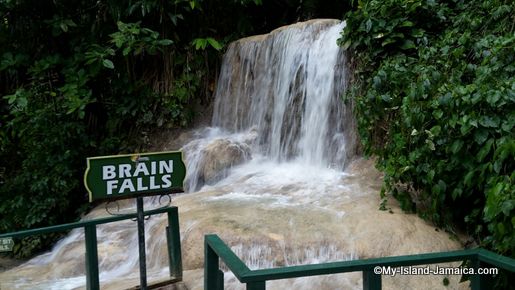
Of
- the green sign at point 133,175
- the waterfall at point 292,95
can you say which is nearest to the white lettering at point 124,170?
the green sign at point 133,175

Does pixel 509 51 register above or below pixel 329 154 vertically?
above

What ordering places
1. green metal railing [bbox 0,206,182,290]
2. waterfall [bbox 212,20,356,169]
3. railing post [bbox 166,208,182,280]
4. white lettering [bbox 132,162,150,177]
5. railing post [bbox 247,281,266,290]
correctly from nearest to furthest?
railing post [bbox 247,281,266,290] → white lettering [bbox 132,162,150,177] → green metal railing [bbox 0,206,182,290] → railing post [bbox 166,208,182,280] → waterfall [bbox 212,20,356,169]

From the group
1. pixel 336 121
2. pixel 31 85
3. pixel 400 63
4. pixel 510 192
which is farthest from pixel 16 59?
pixel 510 192

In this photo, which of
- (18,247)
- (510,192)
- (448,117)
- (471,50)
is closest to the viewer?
(510,192)

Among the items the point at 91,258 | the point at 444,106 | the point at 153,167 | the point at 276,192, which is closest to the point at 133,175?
the point at 153,167

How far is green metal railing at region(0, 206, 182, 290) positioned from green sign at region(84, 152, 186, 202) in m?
0.41

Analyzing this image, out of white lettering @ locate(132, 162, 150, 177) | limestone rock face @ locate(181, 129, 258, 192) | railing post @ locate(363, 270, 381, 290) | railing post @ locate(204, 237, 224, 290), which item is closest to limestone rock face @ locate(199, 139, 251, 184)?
limestone rock face @ locate(181, 129, 258, 192)

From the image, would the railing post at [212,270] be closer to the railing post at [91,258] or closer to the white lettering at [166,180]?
the white lettering at [166,180]

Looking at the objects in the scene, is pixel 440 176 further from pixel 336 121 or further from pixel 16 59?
pixel 16 59

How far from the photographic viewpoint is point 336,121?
21.8 feet

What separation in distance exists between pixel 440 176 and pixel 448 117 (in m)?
0.49

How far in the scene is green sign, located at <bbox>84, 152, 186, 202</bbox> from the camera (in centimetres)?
291

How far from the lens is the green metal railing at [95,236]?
3322 millimetres

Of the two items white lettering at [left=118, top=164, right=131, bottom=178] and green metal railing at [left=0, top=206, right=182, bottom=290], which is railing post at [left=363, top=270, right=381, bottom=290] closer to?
white lettering at [left=118, top=164, right=131, bottom=178]
